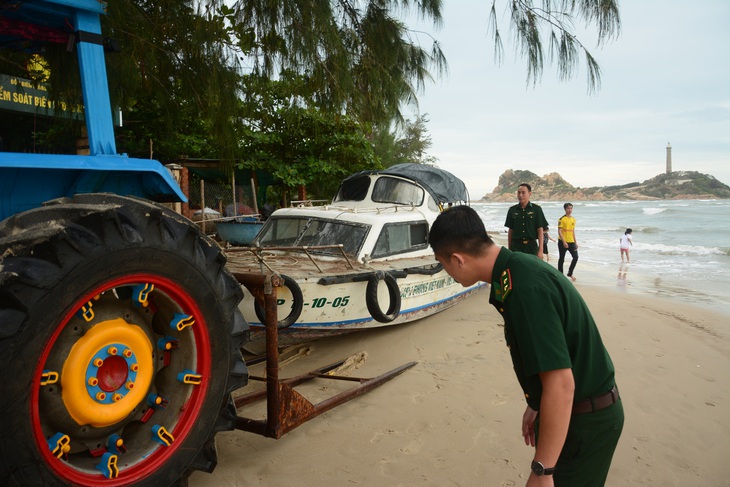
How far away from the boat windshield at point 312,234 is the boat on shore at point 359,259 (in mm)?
14

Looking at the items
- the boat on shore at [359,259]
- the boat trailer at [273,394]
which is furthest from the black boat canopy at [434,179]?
the boat trailer at [273,394]

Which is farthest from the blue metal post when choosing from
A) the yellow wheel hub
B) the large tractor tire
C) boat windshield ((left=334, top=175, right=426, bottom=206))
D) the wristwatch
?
boat windshield ((left=334, top=175, right=426, bottom=206))

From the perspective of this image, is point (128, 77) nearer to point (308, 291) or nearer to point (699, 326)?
point (308, 291)

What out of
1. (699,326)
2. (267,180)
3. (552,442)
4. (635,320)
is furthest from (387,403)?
(267,180)

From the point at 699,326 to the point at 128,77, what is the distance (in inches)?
338

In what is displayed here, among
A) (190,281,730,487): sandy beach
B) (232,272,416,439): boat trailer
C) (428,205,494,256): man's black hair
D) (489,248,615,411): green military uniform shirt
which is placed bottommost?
(190,281,730,487): sandy beach

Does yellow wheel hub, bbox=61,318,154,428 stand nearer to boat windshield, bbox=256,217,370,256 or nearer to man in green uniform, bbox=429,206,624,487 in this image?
man in green uniform, bbox=429,206,624,487

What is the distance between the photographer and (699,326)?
7.98 metres

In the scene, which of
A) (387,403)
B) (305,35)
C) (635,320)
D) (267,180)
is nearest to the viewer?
(387,403)

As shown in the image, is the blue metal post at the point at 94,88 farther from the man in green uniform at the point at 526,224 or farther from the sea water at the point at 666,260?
the sea water at the point at 666,260

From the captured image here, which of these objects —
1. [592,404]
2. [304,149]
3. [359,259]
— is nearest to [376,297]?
[359,259]

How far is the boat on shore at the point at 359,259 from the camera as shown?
5418 mm

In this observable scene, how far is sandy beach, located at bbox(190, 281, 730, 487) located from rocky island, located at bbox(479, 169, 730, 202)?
204 ft

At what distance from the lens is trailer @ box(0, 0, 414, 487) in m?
1.88
